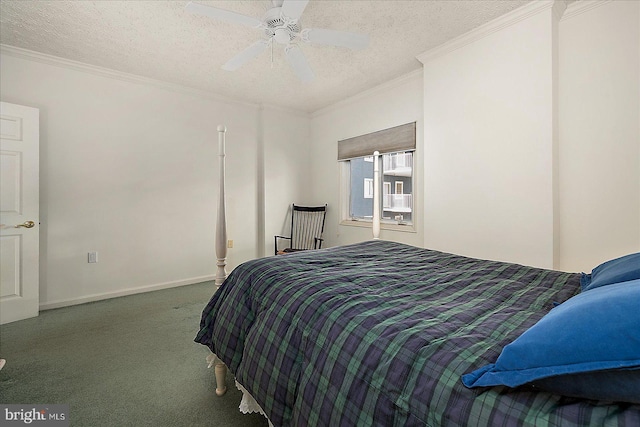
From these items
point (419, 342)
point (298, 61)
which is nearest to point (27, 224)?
point (298, 61)

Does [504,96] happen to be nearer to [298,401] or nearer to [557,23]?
[557,23]

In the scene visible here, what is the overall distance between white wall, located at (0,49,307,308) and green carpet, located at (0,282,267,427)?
649 mm

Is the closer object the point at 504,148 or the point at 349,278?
the point at 349,278

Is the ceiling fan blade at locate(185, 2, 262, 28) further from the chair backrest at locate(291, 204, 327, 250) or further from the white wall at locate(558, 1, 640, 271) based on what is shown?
the chair backrest at locate(291, 204, 327, 250)

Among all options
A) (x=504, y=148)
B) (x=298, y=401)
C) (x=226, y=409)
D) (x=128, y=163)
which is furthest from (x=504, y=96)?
(x=128, y=163)

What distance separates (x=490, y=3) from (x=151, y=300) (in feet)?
14.0

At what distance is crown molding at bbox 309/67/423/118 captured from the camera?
11.8 feet

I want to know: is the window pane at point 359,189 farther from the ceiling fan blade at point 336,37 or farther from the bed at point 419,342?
the bed at point 419,342

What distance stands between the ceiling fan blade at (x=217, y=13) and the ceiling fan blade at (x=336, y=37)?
34 cm

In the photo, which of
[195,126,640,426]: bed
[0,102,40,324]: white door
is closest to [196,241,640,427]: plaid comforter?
[195,126,640,426]: bed

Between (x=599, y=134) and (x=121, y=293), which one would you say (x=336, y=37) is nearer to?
(x=599, y=134)

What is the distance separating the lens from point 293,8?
1.90 m

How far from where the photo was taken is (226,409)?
170 centimetres

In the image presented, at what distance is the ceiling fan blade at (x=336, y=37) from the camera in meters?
2.11
